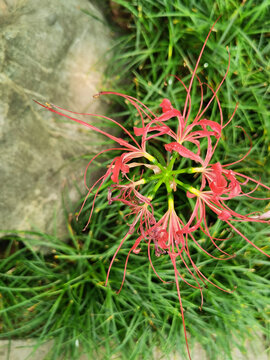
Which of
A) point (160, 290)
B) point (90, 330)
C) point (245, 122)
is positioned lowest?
point (90, 330)

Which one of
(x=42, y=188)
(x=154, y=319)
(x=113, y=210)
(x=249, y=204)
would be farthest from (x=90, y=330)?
(x=249, y=204)

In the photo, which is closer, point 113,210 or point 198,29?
point 198,29

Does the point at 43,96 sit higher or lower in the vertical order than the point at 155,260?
higher

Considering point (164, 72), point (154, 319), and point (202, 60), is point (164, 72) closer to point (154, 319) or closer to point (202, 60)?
point (202, 60)
